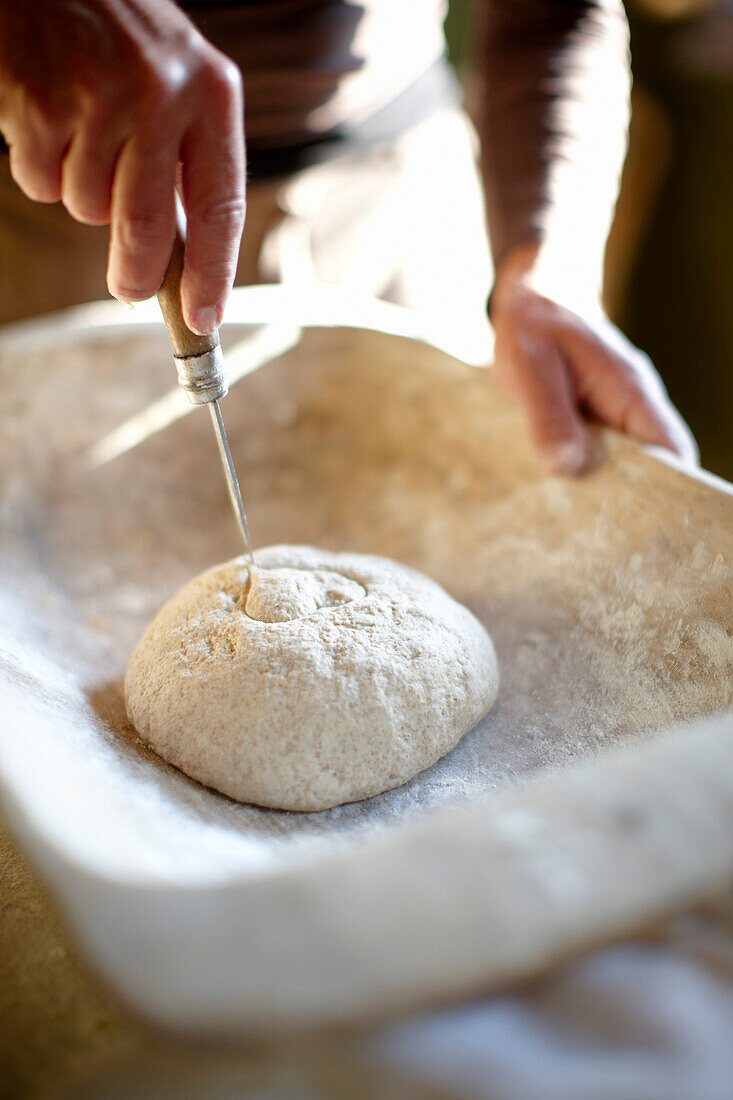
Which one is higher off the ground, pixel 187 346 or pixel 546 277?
pixel 187 346

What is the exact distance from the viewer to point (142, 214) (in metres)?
0.62

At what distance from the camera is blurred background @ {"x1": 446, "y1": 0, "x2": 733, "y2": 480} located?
2.21m

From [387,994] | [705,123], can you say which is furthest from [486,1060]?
[705,123]

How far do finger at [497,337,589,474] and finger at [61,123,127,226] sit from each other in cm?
56

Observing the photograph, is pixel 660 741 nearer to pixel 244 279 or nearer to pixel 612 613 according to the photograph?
pixel 612 613

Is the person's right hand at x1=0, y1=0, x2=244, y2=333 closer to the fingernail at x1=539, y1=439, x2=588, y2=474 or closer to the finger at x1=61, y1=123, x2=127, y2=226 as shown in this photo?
the finger at x1=61, y1=123, x2=127, y2=226

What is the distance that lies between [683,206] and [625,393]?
1848 millimetres

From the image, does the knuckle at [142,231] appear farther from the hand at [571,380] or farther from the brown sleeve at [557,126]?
the brown sleeve at [557,126]

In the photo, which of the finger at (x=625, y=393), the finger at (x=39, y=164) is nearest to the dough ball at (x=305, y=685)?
the finger at (x=625, y=393)

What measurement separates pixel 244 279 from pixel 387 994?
1.35 metres

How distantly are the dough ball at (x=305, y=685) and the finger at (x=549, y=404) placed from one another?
246 millimetres

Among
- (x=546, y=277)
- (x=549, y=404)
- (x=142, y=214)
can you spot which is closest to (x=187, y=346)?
(x=142, y=214)

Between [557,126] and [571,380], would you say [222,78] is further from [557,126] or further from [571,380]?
[557,126]

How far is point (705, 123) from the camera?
88.4 inches
